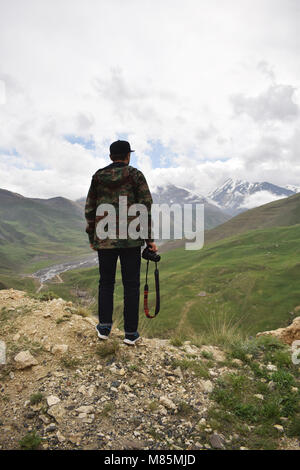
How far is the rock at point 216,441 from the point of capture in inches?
135

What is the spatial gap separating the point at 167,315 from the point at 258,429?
219ft

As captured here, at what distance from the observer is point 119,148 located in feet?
18.2

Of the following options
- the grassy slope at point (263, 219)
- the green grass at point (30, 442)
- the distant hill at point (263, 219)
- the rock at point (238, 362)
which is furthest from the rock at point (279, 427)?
the distant hill at point (263, 219)

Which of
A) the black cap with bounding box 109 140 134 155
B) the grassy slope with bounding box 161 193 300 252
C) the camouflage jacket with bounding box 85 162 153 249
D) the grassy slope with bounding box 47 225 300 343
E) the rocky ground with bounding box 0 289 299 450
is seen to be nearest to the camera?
the rocky ground with bounding box 0 289 299 450

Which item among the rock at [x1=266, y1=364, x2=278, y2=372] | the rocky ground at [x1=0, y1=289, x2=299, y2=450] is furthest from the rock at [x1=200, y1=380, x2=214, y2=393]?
the rock at [x1=266, y1=364, x2=278, y2=372]

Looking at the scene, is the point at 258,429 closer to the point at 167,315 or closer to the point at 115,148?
the point at 115,148

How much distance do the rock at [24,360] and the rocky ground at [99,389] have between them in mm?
19

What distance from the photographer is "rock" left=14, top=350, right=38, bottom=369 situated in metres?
4.84

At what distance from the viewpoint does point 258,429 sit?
374 cm

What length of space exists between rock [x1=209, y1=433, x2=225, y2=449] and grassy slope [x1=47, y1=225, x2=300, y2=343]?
1366 inches

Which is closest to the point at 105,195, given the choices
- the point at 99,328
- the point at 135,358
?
the point at 99,328

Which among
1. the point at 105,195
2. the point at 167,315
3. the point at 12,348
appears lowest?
the point at 167,315

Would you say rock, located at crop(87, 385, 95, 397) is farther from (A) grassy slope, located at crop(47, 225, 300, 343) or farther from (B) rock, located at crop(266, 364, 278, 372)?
(A) grassy slope, located at crop(47, 225, 300, 343)

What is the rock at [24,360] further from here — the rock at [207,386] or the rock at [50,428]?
the rock at [207,386]
